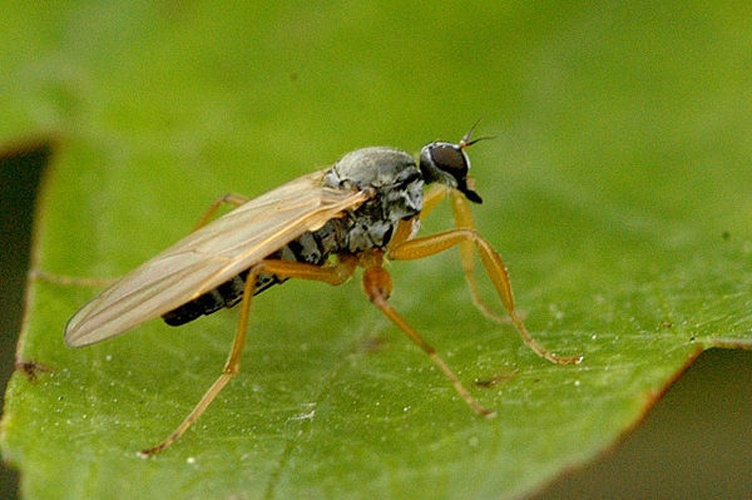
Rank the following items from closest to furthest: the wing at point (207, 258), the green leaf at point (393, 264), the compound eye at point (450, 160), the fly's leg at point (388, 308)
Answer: the green leaf at point (393, 264), the fly's leg at point (388, 308), the wing at point (207, 258), the compound eye at point (450, 160)

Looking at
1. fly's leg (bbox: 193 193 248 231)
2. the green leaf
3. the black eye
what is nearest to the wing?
the green leaf

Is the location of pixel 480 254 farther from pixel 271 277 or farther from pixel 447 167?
pixel 271 277

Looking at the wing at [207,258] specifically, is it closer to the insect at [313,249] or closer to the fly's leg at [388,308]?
the insect at [313,249]

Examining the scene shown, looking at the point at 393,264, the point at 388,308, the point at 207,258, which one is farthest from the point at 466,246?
the point at 207,258

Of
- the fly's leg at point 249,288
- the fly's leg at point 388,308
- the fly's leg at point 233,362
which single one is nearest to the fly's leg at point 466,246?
the fly's leg at point 388,308

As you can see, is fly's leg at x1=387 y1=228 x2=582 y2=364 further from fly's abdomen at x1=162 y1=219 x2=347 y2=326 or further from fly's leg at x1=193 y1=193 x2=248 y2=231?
fly's leg at x1=193 y1=193 x2=248 y2=231

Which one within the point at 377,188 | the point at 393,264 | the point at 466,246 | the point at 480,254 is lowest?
the point at 393,264

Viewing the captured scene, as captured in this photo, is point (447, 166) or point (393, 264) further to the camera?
point (393, 264)
